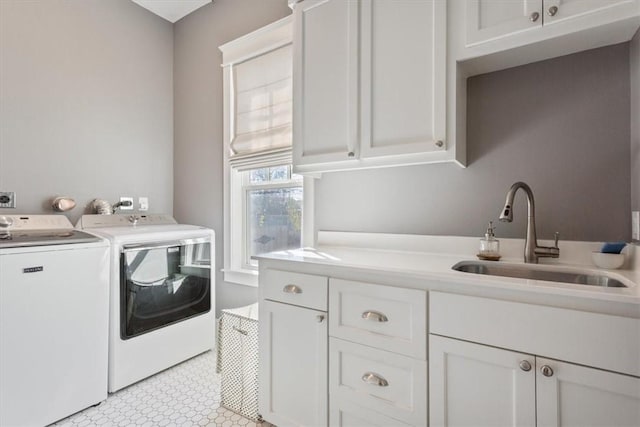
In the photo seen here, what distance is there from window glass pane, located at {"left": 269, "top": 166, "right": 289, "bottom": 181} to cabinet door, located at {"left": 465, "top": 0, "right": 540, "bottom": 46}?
4.79 ft

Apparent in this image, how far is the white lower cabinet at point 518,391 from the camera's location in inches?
34.6

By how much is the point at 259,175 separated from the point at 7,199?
1.66 metres

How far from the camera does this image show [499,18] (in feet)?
4.16

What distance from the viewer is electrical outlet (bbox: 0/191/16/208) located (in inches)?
81.8

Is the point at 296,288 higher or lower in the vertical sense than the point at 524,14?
lower

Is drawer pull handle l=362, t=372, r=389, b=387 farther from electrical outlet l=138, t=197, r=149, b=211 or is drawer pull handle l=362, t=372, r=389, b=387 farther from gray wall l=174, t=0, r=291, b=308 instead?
electrical outlet l=138, t=197, r=149, b=211

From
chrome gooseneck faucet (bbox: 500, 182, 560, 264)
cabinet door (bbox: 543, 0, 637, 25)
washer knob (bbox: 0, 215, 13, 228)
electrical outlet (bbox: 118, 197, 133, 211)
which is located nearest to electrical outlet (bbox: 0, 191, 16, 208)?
washer knob (bbox: 0, 215, 13, 228)

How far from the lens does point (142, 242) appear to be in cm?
206

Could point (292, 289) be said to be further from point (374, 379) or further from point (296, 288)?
point (374, 379)

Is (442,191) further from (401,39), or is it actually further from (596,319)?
(596,319)

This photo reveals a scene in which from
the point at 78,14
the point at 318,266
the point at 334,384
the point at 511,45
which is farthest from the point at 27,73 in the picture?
the point at 511,45

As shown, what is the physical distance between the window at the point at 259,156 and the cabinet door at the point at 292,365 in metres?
0.73

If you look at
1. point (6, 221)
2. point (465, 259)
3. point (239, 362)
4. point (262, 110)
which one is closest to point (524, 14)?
point (465, 259)

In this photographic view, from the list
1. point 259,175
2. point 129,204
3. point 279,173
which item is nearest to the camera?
point 279,173
